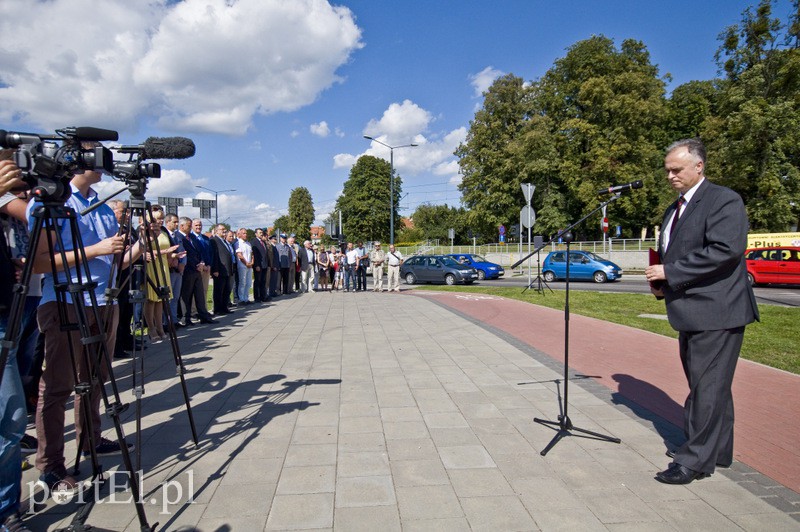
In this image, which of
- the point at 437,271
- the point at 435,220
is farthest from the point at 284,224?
the point at 437,271

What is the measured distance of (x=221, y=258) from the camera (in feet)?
36.6

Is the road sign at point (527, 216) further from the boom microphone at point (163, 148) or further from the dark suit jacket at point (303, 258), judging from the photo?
the boom microphone at point (163, 148)

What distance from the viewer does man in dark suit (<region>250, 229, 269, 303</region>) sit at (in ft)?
46.5

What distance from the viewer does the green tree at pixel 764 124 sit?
90.2ft

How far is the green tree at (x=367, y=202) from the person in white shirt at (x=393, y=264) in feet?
147

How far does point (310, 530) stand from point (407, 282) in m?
23.3

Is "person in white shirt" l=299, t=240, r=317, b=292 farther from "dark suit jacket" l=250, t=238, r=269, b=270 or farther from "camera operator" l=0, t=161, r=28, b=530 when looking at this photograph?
"camera operator" l=0, t=161, r=28, b=530

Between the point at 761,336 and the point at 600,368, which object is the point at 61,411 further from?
the point at 761,336

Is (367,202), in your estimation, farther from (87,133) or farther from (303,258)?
(87,133)

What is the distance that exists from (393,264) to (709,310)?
15.6 m

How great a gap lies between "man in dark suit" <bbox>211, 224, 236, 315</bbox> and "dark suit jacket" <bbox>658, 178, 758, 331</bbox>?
31.6ft

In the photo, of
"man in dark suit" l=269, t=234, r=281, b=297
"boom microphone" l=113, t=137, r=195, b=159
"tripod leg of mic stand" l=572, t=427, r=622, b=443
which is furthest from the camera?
"man in dark suit" l=269, t=234, r=281, b=297

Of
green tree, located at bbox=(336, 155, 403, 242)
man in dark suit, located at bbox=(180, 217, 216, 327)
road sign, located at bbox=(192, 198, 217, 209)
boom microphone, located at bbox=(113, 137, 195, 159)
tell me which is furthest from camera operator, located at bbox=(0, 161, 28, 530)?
green tree, located at bbox=(336, 155, 403, 242)

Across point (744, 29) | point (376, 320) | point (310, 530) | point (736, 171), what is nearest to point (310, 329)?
point (376, 320)
